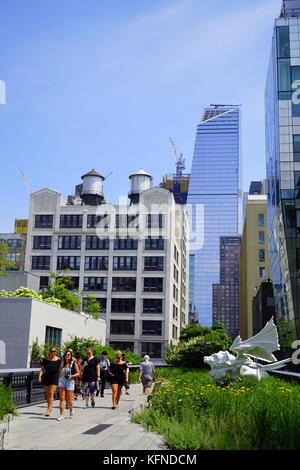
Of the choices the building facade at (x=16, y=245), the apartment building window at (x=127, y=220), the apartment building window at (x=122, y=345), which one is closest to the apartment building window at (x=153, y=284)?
the apartment building window at (x=122, y=345)

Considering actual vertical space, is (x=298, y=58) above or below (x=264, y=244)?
above

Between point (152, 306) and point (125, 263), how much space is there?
8295mm

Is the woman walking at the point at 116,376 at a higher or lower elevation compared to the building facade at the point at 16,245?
lower

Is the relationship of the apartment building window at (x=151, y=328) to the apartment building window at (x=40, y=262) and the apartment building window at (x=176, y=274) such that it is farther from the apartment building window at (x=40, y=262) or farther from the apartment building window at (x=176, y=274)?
the apartment building window at (x=40, y=262)

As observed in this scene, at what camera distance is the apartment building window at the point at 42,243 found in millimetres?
88188

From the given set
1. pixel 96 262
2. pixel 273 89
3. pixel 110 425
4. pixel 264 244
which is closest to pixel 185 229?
pixel 264 244

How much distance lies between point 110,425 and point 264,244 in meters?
84.4

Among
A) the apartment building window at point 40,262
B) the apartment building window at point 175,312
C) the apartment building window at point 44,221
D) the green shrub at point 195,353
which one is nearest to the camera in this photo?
the green shrub at point 195,353

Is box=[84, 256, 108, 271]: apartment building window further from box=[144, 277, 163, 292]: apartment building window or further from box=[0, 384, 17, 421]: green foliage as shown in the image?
box=[0, 384, 17, 421]: green foliage

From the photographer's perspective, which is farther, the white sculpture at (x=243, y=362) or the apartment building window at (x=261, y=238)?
the apartment building window at (x=261, y=238)

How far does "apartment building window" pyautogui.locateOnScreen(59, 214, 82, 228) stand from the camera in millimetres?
88312

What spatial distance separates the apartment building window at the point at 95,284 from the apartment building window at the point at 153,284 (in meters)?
6.83

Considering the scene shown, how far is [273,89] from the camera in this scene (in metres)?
55.3

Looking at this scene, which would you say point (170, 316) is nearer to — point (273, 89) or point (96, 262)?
point (96, 262)
